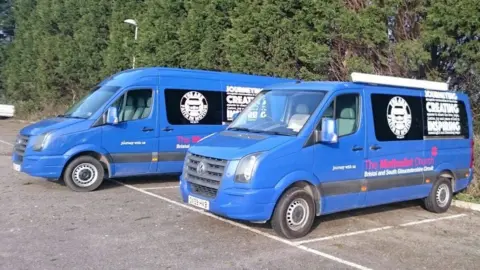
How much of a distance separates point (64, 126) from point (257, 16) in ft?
23.4

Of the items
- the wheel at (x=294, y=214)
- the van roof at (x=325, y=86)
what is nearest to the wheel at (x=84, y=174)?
the van roof at (x=325, y=86)

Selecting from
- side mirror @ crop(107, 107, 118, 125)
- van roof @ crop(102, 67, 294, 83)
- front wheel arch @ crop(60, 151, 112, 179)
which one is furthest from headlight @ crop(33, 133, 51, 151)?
van roof @ crop(102, 67, 294, 83)

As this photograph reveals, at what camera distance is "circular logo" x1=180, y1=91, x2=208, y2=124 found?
1111 centimetres

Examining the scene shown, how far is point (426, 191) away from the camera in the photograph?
8.84 meters

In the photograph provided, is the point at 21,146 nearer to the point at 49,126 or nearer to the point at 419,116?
the point at 49,126

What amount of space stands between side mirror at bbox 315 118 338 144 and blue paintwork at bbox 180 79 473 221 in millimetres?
109

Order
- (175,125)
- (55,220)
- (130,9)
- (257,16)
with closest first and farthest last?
(55,220), (175,125), (257,16), (130,9)

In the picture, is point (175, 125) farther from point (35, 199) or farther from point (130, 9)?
point (130, 9)

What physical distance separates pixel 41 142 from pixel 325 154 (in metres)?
5.36

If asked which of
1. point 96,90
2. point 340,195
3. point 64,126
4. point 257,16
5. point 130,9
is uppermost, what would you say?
point 130,9

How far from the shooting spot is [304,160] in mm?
7027

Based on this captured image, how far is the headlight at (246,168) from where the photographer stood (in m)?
6.66

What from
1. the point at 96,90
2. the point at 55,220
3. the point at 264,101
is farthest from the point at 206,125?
the point at 55,220

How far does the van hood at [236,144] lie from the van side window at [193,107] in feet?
11.4
